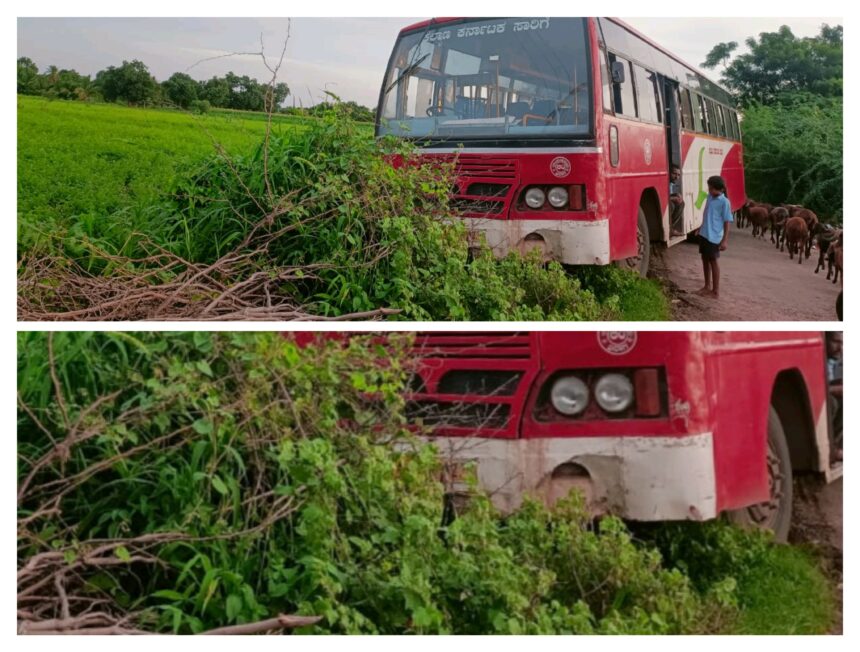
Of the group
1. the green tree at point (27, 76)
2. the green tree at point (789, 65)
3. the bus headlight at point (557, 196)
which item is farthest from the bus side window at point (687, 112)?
the green tree at point (27, 76)

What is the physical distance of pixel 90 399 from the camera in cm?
282

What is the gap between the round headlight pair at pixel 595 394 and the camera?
9.97ft

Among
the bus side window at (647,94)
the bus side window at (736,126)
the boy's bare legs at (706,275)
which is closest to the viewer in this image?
the boy's bare legs at (706,275)

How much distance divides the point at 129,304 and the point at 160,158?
1.25 m

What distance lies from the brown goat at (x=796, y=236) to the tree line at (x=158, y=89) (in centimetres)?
224

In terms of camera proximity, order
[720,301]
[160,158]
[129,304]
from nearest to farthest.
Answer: [129,304], [720,301], [160,158]

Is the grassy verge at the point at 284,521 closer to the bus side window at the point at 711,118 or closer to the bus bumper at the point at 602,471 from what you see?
the bus bumper at the point at 602,471

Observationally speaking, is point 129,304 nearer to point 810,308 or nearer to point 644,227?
point 644,227

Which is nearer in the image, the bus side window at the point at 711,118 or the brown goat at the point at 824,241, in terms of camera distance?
the brown goat at the point at 824,241

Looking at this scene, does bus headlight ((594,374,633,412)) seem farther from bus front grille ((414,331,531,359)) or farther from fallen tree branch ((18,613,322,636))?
fallen tree branch ((18,613,322,636))

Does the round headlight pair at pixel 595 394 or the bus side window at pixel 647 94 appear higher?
the bus side window at pixel 647 94

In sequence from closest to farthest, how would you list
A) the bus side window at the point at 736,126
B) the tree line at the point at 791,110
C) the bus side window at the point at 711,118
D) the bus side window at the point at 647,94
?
the tree line at the point at 791,110
the bus side window at the point at 647,94
the bus side window at the point at 736,126
the bus side window at the point at 711,118

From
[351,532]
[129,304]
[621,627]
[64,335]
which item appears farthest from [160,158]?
[621,627]

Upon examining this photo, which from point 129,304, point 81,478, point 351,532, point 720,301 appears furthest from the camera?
point 720,301
